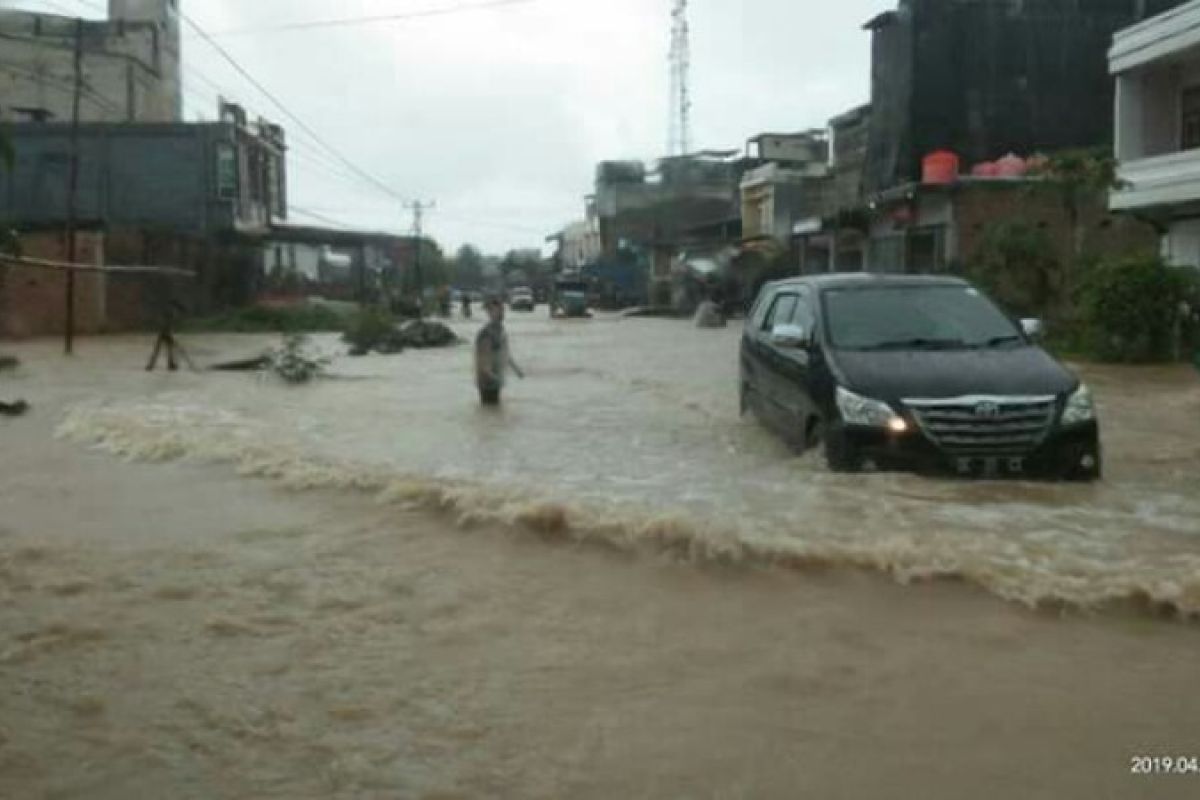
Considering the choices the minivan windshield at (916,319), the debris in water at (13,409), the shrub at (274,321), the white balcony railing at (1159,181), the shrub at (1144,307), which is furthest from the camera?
the shrub at (274,321)

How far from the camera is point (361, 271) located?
54.8 m

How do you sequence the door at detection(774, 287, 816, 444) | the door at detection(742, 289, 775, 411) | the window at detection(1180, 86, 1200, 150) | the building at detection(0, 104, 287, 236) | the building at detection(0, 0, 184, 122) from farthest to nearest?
the building at detection(0, 0, 184, 122) < the building at detection(0, 104, 287, 236) < the window at detection(1180, 86, 1200, 150) < the door at detection(742, 289, 775, 411) < the door at detection(774, 287, 816, 444)

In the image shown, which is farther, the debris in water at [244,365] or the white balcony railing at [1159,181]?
the debris in water at [244,365]

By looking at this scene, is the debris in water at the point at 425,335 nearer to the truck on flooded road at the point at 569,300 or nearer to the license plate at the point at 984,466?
the truck on flooded road at the point at 569,300

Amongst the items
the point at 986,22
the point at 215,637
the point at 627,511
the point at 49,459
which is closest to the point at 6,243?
the point at 215,637

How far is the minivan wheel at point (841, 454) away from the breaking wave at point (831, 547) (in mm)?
1022

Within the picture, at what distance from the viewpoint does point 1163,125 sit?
83.2ft

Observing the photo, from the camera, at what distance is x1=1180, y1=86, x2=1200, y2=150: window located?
2441 centimetres

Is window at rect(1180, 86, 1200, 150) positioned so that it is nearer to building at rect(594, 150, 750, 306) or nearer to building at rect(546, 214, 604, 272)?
building at rect(594, 150, 750, 306)

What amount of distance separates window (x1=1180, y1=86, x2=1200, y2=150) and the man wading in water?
47.6ft

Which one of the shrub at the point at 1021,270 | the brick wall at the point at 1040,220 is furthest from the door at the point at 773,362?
the brick wall at the point at 1040,220

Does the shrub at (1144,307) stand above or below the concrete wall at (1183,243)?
below

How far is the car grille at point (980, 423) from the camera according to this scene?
7.77m

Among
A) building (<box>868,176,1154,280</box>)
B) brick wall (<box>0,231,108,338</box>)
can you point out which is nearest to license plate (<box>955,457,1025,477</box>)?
building (<box>868,176,1154,280</box>)
